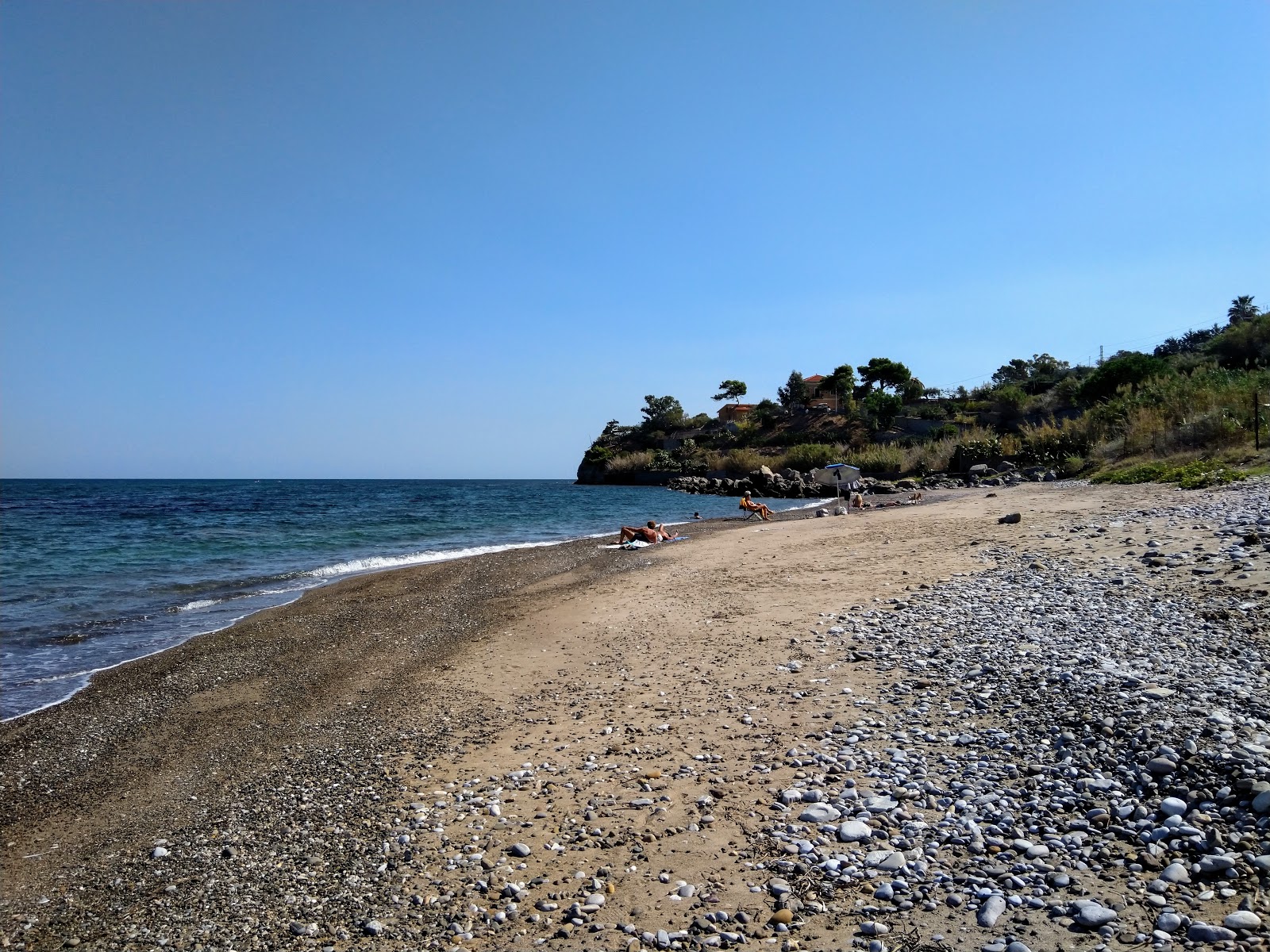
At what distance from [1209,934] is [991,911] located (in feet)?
3.13

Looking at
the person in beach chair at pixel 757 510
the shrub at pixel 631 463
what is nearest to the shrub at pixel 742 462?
the shrub at pixel 631 463

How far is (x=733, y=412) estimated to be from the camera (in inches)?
4267

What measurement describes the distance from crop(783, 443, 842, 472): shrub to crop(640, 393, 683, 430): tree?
37243 mm

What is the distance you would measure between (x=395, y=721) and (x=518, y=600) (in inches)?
276

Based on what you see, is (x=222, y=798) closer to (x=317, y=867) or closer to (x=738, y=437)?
(x=317, y=867)

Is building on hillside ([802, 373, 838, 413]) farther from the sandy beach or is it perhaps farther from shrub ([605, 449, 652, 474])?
the sandy beach

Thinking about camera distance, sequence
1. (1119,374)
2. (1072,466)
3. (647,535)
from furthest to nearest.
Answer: (1119,374), (1072,466), (647,535)

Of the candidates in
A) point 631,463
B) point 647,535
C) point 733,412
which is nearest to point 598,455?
point 631,463

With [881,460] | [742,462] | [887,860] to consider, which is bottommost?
[887,860]

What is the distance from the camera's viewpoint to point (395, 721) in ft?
25.4

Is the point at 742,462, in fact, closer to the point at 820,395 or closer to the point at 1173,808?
the point at 820,395

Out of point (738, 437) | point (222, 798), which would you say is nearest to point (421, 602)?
point (222, 798)

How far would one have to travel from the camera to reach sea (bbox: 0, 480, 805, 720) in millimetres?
12039

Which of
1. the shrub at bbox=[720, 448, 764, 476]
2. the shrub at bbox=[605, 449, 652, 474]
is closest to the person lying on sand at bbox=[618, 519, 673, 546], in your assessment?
the shrub at bbox=[720, 448, 764, 476]
